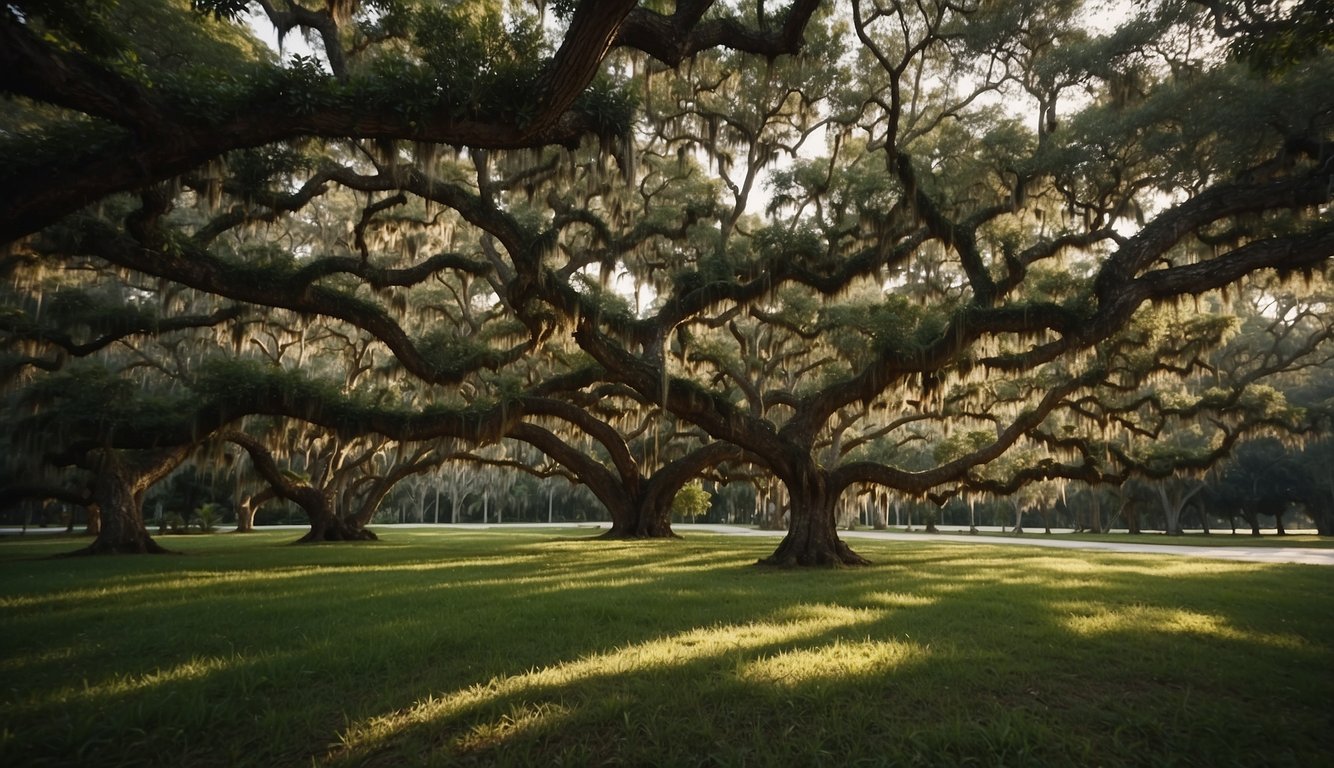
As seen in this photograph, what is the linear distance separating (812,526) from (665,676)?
29.9ft

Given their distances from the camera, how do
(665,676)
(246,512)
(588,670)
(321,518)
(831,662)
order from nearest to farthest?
1. (665,676)
2. (588,670)
3. (831,662)
4. (321,518)
5. (246,512)

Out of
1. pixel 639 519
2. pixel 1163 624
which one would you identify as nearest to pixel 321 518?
pixel 639 519

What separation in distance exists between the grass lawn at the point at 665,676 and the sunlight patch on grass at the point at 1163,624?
1.9 inches

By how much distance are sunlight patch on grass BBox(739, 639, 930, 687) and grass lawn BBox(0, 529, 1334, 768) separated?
0.03 metres

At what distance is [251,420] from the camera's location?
66.9ft

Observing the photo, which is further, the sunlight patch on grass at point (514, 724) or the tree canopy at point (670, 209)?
the tree canopy at point (670, 209)

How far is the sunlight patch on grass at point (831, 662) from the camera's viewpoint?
4.23 metres

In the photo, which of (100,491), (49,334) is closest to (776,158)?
(49,334)

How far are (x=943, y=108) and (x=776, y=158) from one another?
4.25 meters

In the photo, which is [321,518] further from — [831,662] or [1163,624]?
[1163,624]

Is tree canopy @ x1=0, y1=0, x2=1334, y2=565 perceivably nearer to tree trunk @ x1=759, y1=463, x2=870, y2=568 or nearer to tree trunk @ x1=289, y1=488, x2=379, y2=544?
tree trunk @ x1=759, y1=463, x2=870, y2=568

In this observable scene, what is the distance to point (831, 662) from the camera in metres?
4.62

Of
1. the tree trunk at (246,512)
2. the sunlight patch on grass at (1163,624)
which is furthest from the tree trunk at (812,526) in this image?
the tree trunk at (246,512)

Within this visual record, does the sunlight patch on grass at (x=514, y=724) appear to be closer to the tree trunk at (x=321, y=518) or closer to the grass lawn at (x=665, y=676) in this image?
the grass lawn at (x=665, y=676)
